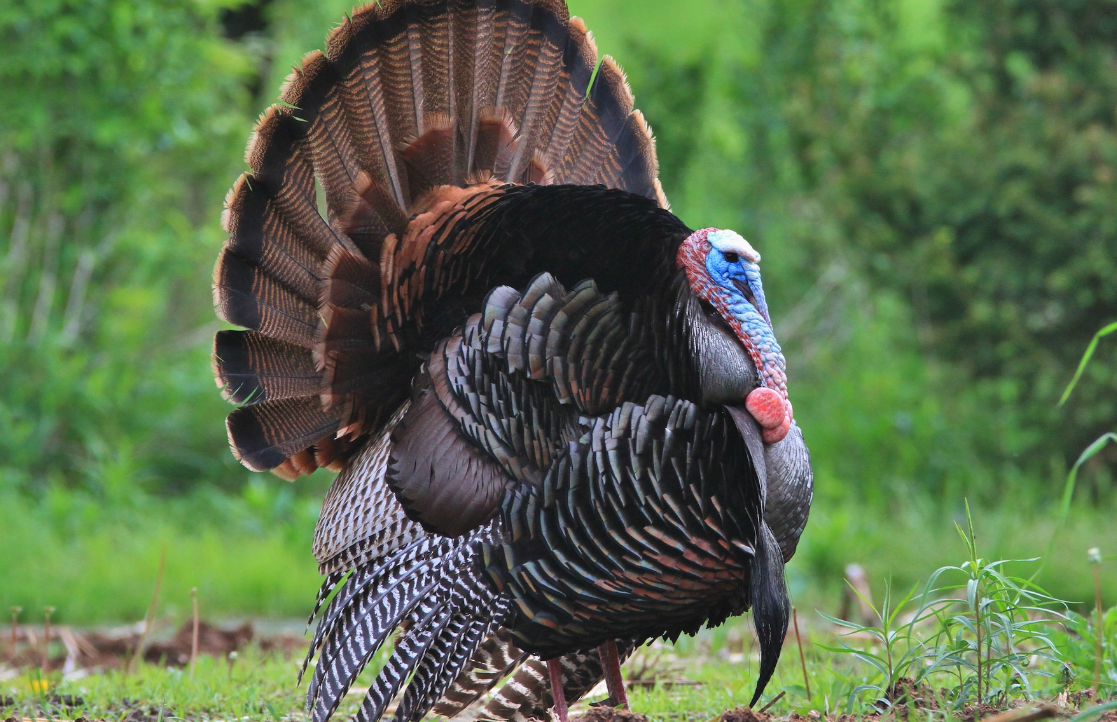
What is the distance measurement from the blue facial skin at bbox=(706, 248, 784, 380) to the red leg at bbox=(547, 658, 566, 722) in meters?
1.05

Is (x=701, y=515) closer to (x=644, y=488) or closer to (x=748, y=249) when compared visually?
(x=644, y=488)

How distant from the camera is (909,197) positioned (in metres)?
7.09

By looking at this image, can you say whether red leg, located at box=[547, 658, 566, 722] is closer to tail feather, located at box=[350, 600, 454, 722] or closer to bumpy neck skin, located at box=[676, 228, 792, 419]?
tail feather, located at box=[350, 600, 454, 722]

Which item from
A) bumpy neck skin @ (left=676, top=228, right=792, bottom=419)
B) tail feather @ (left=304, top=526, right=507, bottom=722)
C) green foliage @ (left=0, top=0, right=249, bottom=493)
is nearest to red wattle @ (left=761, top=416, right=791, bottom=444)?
bumpy neck skin @ (left=676, top=228, right=792, bottom=419)

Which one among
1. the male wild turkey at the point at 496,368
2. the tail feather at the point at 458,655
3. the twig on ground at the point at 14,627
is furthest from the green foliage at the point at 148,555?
the tail feather at the point at 458,655

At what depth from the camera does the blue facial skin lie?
10.8 feet

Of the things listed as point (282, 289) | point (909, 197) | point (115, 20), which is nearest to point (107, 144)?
point (115, 20)

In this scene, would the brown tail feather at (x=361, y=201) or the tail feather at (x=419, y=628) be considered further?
the brown tail feather at (x=361, y=201)

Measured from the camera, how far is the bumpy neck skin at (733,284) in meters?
3.27

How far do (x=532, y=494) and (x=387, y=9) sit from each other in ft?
5.19

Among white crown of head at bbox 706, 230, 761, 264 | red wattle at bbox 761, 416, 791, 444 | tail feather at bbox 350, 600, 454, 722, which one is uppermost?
white crown of head at bbox 706, 230, 761, 264

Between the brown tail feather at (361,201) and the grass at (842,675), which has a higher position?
the brown tail feather at (361,201)

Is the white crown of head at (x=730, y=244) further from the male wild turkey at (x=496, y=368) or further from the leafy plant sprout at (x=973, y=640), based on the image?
the leafy plant sprout at (x=973, y=640)

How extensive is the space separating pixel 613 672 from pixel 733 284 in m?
1.14
